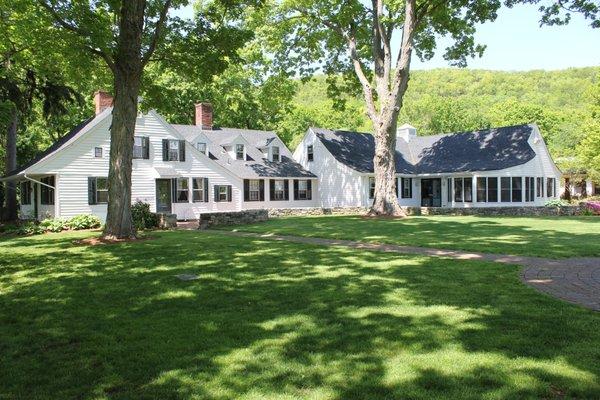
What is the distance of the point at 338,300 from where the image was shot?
687 centimetres

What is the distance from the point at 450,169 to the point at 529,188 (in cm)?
534

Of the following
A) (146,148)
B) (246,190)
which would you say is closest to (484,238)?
(146,148)

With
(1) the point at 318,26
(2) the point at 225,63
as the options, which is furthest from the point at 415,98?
(2) the point at 225,63

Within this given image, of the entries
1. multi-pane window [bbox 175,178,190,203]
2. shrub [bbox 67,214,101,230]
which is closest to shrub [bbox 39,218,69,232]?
shrub [bbox 67,214,101,230]

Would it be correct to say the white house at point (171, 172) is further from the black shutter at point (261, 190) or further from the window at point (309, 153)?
the window at point (309, 153)

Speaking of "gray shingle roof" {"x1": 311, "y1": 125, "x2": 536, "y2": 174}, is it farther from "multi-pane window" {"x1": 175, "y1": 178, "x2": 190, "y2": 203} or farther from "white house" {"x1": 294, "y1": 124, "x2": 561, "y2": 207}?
"multi-pane window" {"x1": 175, "y1": 178, "x2": 190, "y2": 203}

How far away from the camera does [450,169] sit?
114 feet

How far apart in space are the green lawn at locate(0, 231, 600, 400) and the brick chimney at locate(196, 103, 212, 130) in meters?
26.3

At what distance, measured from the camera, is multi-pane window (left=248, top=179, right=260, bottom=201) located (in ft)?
108

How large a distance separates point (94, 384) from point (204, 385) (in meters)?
0.96

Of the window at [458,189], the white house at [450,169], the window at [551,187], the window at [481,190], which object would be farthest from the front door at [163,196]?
the window at [551,187]

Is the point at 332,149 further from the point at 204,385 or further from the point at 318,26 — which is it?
the point at 204,385

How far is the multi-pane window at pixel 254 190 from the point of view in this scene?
3300 cm

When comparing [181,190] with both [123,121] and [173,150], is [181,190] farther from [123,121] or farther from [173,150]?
[123,121]
